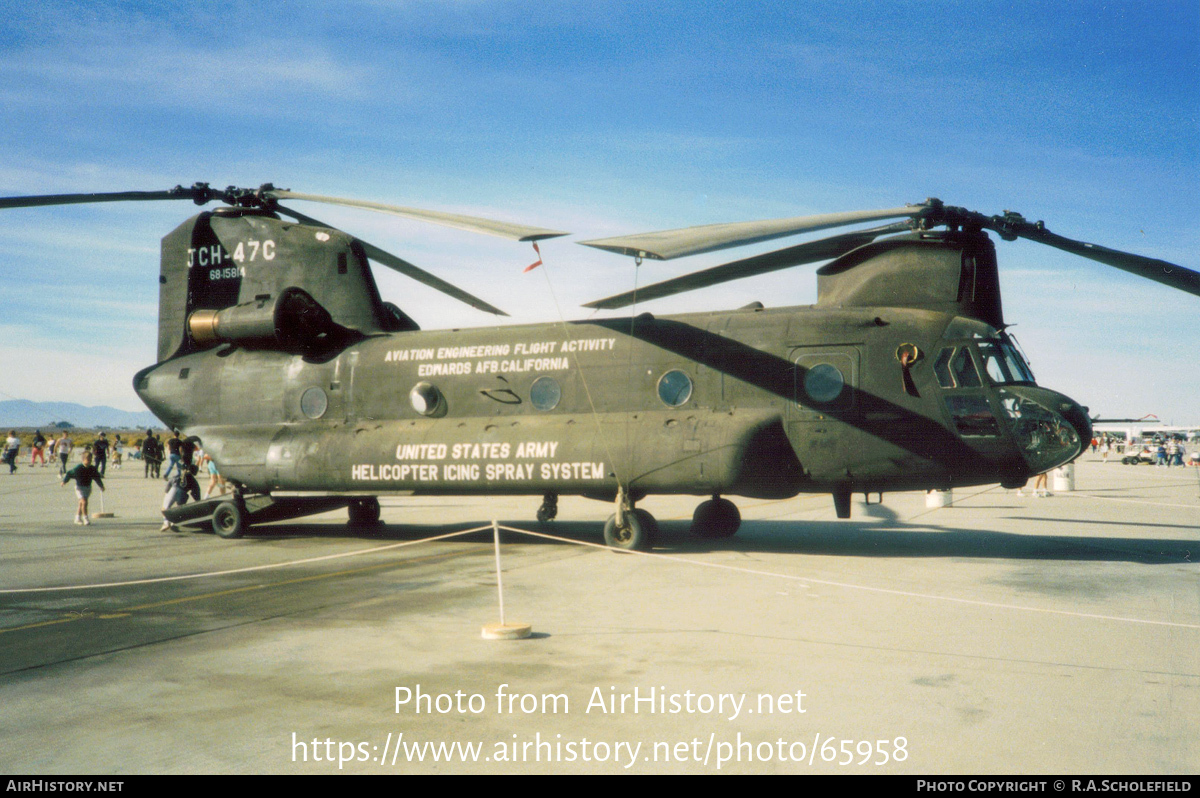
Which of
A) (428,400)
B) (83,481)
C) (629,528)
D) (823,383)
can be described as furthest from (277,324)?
(823,383)

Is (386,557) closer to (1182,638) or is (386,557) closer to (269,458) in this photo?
(269,458)

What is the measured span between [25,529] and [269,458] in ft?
19.4

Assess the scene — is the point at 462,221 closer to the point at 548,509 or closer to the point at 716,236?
the point at 716,236

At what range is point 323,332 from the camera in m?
16.0

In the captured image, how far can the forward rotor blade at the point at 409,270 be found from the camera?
16250 mm

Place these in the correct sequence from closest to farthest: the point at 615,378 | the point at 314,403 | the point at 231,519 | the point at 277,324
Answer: the point at 615,378 < the point at 277,324 < the point at 314,403 < the point at 231,519

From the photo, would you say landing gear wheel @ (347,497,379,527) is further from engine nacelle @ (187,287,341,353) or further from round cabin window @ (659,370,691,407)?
round cabin window @ (659,370,691,407)

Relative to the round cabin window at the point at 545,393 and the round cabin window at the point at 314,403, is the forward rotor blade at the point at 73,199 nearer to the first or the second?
the round cabin window at the point at 314,403

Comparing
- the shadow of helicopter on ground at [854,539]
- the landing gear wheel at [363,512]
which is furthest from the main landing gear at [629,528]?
the landing gear wheel at [363,512]

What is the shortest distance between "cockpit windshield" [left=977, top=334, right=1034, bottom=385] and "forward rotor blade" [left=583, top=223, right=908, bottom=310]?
7.36 feet

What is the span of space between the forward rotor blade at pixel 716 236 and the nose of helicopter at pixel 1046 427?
3201 millimetres

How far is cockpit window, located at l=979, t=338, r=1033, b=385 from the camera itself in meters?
12.1

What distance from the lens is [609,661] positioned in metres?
6.80

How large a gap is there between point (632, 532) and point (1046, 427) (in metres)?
6.07
